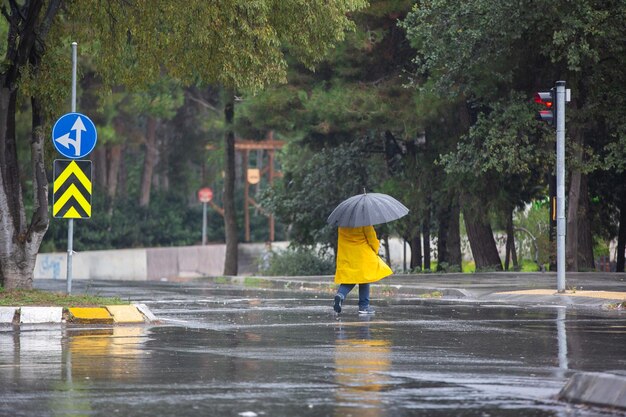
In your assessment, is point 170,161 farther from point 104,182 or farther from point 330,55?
point 330,55

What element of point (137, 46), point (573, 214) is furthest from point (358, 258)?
point (573, 214)

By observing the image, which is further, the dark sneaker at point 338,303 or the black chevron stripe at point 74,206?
the black chevron stripe at point 74,206

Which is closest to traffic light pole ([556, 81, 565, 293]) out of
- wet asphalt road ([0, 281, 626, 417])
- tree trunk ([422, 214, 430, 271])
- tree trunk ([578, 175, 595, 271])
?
wet asphalt road ([0, 281, 626, 417])

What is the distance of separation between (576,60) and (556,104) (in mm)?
5877

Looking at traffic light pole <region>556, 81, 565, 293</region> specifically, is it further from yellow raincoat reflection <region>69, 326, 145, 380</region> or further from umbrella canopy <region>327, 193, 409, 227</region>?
yellow raincoat reflection <region>69, 326, 145, 380</region>

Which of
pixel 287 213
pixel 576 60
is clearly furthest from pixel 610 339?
pixel 287 213

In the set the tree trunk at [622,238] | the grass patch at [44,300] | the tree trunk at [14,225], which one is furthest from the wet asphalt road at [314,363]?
the tree trunk at [622,238]

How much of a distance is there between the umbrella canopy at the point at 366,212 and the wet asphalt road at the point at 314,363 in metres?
1.42

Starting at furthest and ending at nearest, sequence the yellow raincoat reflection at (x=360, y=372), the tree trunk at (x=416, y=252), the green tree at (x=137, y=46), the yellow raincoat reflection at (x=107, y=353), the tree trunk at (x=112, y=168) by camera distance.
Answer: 1. the tree trunk at (x=112, y=168)
2. the tree trunk at (x=416, y=252)
3. the green tree at (x=137, y=46)
4. the yellow raincoat reflection at (x=107, y=353)
5. the yellow raincoat reflection at (x=360, y=372)

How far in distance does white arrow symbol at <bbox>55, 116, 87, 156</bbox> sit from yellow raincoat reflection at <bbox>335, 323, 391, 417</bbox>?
18.5ft

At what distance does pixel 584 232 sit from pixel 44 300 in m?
19.1

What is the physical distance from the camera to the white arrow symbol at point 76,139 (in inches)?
748

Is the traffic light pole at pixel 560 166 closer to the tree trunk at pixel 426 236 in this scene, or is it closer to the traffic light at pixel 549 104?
the traffic light at pixel 549 104

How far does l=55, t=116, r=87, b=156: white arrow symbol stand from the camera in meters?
19.0
